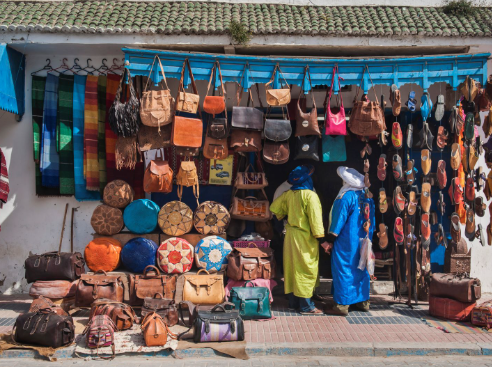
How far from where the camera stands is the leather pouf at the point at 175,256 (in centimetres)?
730

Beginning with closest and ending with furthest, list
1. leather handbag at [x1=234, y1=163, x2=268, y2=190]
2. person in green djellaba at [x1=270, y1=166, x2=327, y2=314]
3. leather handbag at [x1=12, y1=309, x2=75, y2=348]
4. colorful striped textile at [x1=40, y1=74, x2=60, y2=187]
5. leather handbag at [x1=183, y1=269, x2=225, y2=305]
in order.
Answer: leather handbag at [x1=12, y1=309, x2=75, y2=348] → leather handbag at [x1=183, y1=269, x2=225, y2=305] → person in green djellaba at [x1=270, y1=166, x2=327, y2=314] → leather handbag at [x1=234, y1=163, x2=268, y2=190] → colorful striped textile at [x1=40, y1=74, x2=60, y2=187]

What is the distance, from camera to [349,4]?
9.30m

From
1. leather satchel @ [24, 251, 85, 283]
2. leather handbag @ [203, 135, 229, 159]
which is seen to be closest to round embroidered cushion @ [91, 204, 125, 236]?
leather satchel @ [24, 251, 85, 283]

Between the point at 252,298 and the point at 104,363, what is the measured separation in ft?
7.24

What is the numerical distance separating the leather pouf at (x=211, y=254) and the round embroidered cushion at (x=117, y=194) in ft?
4.63

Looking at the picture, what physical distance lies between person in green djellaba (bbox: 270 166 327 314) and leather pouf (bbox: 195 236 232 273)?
3.20 feet

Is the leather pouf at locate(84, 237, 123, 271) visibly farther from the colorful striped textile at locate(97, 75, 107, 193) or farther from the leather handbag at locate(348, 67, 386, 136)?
the leather handbag at locate(348, 67, 386, 136)

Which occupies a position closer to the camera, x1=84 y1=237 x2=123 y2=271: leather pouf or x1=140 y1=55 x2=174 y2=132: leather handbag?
x1=140 y1=55 x2=174 y2=132: leather handbag

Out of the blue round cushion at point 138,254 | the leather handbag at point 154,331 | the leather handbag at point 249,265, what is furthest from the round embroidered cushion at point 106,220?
the leather handbag at point 154,331

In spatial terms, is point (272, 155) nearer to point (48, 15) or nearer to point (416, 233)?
point (416, 233)

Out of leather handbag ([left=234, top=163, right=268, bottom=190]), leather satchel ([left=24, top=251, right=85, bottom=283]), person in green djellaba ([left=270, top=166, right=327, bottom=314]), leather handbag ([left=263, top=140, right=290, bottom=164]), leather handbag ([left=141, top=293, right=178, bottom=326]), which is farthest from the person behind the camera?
leather handbag ([left=234, top=163, right=268, bottom=190])

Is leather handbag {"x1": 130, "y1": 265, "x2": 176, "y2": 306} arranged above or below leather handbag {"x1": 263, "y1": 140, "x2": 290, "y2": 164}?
below

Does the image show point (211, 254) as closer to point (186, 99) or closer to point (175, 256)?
point (175, 256)

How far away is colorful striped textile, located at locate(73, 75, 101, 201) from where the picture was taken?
817cm
